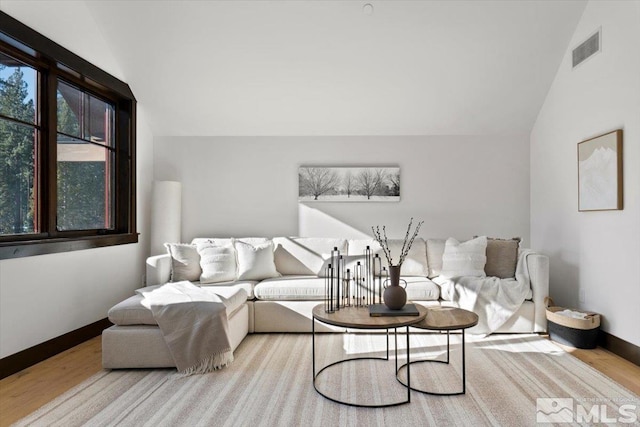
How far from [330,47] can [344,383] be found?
10.3 feet

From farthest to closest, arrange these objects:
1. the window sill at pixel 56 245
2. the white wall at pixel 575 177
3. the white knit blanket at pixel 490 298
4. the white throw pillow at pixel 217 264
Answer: the white throw pillow at pixel 217 264, the white knit blanket at pixel 490 298, the white wall at pixel 575 177, the window sill at pixel 56 245

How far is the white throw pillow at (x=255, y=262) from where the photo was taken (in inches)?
175

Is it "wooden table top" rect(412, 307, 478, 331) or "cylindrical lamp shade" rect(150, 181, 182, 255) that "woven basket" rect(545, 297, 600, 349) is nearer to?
"wooden table top" rect(412, 307, 478, 331)

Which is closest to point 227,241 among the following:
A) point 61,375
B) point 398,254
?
point 398,254

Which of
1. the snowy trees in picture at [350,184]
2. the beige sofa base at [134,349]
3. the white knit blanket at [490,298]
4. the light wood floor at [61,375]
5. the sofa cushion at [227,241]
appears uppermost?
Result: the snowy trees in picture at [350,184]

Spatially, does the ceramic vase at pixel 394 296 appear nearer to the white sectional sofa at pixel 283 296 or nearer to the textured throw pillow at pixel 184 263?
the white sectional sofa at pixel 283 296

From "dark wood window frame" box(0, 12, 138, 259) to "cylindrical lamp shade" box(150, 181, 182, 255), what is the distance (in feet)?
0.77

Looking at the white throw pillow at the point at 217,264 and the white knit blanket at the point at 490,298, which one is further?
the white throw pillow at the point at 217,264

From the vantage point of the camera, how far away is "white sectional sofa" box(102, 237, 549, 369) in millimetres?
3133

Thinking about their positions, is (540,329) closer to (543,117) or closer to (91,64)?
(543,117)

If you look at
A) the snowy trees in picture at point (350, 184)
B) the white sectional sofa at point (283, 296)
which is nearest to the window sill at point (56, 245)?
the white sectional sofa at point (283, 296)

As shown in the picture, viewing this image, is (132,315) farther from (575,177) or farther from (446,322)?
(575,177)

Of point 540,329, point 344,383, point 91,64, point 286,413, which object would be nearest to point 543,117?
point 540,329

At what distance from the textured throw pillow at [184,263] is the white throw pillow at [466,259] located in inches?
102
